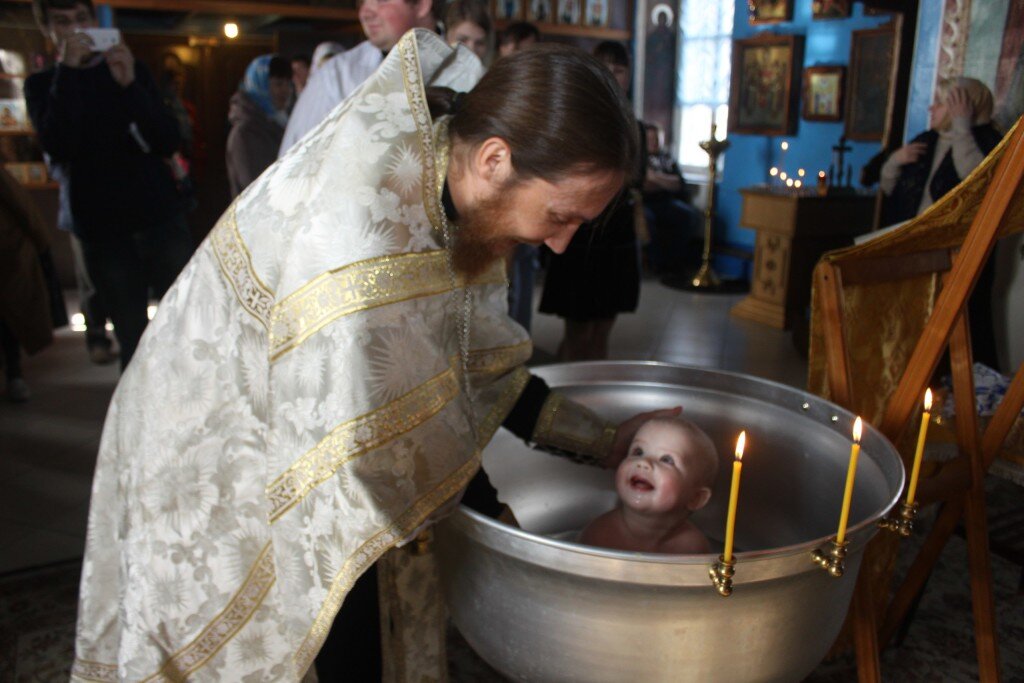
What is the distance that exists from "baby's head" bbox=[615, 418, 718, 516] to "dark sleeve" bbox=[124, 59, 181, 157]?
77.8 inches

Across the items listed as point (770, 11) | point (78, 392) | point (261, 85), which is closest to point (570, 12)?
point (770, 11)

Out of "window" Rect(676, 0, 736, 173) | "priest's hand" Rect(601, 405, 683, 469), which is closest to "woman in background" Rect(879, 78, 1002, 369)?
"priest's hand" Rect(601, 405, 683, 469)

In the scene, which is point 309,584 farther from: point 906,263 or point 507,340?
point 906,263

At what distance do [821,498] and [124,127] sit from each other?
235 cm

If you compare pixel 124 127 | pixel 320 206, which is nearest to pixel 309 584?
pixel 320 206

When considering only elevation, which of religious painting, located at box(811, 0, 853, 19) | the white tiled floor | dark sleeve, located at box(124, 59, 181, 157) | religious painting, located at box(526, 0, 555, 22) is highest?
religious painting, located at box(526, 0, 555, 22)

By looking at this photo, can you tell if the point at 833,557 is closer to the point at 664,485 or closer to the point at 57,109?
the point at 664,485

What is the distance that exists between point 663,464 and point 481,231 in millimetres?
600

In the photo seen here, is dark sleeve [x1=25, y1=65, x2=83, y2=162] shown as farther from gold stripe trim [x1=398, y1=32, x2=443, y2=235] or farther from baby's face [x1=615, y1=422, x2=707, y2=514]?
baby's face [x1=615, y1=422, x2=707, y2=514]

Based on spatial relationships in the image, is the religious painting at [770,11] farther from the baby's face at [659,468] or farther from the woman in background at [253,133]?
the baby's face at [659,468]

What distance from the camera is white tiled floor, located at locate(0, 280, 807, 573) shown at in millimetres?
2424

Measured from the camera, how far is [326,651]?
120 centimetres

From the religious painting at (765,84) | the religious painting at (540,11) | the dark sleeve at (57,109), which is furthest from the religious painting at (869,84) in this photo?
the dark sleeve at (57,109)

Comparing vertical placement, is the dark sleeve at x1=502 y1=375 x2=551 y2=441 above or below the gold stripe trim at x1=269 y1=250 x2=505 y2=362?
below
